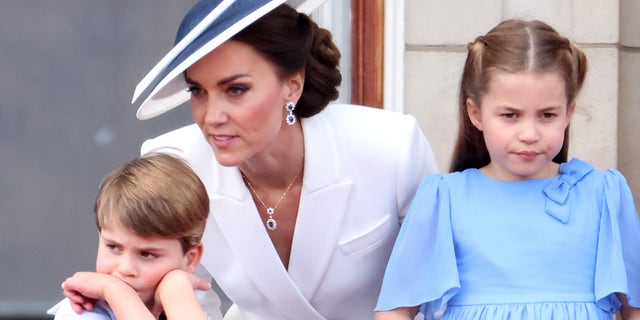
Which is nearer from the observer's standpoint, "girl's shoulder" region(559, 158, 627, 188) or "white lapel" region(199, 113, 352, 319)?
"girl's shoulder" region(559, 158, 627, 188)

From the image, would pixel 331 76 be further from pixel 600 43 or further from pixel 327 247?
pixel 600 43

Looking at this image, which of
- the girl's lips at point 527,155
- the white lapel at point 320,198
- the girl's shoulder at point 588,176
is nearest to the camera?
the girl's lips at point 527,155

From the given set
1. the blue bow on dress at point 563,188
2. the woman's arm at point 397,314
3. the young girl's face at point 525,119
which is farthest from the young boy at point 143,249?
the blue bow on dress at point 563,188

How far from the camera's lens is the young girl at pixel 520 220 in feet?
11.6

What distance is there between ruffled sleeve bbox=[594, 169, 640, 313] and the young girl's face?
0.19m

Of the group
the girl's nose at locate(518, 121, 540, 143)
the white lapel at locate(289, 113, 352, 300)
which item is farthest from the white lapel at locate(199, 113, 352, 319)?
the girl's nose at locate(518, 121, 540, 143)

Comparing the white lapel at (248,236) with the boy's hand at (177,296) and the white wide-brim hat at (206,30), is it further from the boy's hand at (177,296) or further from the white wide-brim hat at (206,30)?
the boy's hand at (177,296)

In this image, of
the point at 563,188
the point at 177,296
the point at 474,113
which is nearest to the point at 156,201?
the point at 177,296

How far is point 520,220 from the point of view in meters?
3.62

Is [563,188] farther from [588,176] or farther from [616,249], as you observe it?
[616,249]

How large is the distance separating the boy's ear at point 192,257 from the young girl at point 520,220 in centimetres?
51

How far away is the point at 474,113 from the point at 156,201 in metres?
0.86

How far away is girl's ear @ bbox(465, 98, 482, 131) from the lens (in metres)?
3.70

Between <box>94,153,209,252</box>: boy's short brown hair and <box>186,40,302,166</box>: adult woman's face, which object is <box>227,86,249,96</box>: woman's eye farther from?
<box>94,153,209,252</box>: boy's short brown hair
